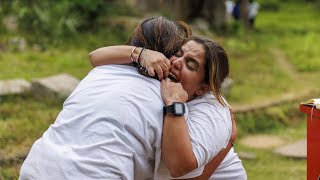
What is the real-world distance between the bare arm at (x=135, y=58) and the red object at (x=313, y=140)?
111cm

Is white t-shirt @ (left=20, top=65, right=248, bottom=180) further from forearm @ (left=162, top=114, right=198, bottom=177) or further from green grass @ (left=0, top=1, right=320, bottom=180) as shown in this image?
green grass @ (left=0, top=1, right=320, bottom=180)

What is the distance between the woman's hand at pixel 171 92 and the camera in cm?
253

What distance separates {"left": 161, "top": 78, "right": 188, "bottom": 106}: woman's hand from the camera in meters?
2.53

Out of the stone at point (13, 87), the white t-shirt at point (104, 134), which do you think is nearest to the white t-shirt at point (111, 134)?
the white t-shirt at point (104, 134)

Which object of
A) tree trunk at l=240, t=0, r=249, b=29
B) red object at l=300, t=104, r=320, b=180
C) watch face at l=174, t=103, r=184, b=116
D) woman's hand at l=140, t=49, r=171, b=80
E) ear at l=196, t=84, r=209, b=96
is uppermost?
woman's hand at l=140, t=49, r=171, b=80

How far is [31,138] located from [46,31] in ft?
19.0

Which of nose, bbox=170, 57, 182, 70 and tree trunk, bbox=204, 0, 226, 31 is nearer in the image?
nose, bbox=170, 57, 182, 70

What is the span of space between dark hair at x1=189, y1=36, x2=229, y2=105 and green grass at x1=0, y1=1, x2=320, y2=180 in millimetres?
2286

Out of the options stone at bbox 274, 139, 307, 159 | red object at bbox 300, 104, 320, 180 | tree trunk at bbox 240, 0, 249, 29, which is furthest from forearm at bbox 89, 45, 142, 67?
tree trunk at bbox 240, 0, 249, 29

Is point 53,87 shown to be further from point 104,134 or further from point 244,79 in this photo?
point 104,134

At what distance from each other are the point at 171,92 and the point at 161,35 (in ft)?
0.91

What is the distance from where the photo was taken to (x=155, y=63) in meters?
2.59

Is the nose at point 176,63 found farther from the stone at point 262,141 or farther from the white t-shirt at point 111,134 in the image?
the stone at point 262,141

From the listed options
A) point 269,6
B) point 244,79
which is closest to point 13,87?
point 244,79
